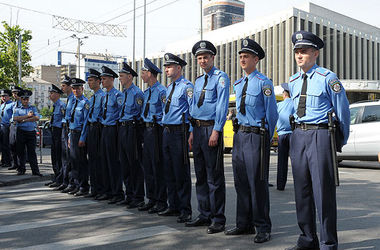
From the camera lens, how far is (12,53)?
2445 centimetres

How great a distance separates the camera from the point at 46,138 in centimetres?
2486

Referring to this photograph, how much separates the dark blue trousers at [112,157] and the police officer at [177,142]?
1323mm

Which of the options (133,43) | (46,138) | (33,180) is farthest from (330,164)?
(133,43)

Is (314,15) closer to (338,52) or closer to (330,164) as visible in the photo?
(338,52)

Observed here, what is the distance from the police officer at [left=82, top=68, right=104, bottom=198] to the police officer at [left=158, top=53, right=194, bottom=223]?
184 cm

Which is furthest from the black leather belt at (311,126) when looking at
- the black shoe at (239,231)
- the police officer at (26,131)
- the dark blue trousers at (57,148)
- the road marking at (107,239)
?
the police officer at (26,131)

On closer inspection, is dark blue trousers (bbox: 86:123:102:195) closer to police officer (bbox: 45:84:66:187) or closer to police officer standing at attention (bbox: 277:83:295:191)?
police officer (bbox: 45:84:66:187)

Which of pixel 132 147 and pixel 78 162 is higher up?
pixel 132 147

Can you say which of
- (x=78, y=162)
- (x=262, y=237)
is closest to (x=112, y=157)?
(x=78, y=162)

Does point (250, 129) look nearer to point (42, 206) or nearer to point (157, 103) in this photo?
point (157, 103)

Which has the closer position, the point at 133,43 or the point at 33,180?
the point at 33,180

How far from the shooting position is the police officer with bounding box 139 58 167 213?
5.96 metres

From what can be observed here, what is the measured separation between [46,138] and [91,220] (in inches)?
810

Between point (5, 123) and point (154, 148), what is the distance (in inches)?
303
